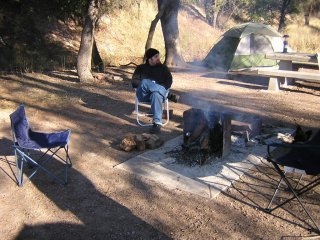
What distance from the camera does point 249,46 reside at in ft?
37.3

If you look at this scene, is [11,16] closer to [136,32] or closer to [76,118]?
[136,32]

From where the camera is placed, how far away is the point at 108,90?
8766 millimetres

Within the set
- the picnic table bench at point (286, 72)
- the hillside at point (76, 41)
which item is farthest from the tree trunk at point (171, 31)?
the picnic table bench at point (286, 72)

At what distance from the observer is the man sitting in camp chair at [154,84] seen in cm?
567

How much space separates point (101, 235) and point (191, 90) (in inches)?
247

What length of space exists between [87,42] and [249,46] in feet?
17.0

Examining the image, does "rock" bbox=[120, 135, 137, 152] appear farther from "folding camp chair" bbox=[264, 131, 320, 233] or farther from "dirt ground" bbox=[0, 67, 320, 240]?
"folding camp chair" bbox=[264, 131, 320, 233]

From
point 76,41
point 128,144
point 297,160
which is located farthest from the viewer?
point 76,41

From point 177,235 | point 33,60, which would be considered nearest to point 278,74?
point 177,235

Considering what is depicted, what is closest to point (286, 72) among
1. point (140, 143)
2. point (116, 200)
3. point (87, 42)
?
point (87, 42)

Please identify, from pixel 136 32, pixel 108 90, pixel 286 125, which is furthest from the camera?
pixel 136 32

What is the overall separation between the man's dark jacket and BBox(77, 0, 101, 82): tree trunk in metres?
3.64

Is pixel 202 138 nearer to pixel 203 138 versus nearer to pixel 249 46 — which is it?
pixel 203 138

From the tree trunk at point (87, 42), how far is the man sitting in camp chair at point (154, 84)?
3.64 meters
